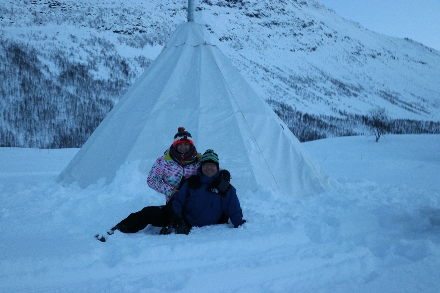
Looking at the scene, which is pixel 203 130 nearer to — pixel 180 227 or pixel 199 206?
pixel 199 206

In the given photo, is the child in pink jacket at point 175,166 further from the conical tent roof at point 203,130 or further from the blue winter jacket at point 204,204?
the conical tent roof at point 203,130

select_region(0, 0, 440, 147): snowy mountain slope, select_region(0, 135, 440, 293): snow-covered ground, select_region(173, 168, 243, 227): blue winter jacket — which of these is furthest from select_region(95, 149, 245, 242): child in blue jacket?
select_region(0, 0, 440, 147): snowy mountain slope

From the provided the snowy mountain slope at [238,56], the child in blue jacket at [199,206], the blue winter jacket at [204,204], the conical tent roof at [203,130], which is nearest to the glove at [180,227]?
the child in blue jacket at [199,206]

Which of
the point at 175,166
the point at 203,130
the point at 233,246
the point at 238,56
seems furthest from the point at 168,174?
the point at 238,56

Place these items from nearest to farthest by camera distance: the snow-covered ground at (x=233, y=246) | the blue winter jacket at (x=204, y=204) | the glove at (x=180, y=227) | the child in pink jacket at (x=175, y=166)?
the snow-covered ground at (x=233, y=246)
the glove at (x=180, y=227)
the blue winter jacket at (x=204, y=204)
the child in pink jacket at (x=175, y=166)

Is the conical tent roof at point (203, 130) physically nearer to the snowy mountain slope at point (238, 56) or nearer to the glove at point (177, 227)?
the glove at point (177, 227)

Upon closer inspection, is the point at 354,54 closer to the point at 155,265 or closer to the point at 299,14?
the point at 299,14

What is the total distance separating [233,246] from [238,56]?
37145 millimetres

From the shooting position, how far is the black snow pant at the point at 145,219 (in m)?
2.64

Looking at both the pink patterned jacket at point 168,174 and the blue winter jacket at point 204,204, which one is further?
the pink patterned jacket at point 168,174

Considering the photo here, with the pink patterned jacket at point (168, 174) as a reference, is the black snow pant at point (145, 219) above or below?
below

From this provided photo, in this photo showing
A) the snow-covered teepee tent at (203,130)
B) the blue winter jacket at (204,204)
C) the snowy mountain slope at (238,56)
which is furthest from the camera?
the snowy mountain slope at (238,56)

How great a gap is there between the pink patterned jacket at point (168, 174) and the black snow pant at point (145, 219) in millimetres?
229

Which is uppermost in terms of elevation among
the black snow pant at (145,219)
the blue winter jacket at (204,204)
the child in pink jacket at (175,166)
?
the child in pink jacket at (175,166)
